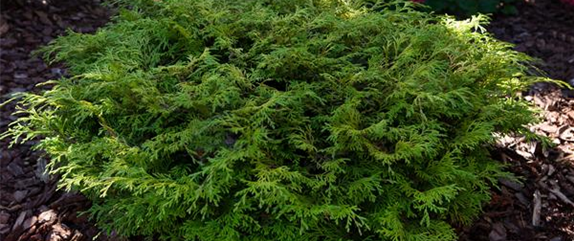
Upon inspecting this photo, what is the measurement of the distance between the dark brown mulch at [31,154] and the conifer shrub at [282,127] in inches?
12.1

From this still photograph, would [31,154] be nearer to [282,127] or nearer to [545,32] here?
[282,127]

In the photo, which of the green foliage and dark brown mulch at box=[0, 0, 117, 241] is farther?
the green foliage

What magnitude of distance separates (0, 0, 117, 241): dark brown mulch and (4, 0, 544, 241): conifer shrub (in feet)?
1.01

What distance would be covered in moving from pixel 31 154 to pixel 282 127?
72.3 inches

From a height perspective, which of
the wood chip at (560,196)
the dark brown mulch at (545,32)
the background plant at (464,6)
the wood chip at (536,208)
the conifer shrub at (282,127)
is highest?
the conifer shrub at (282,127)

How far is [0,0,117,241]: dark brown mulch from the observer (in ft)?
8.73

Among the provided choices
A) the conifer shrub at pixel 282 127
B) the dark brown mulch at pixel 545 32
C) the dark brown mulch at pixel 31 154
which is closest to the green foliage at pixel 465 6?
the dark brown mulch at pixel 545 32

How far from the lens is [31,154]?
3.29 meters

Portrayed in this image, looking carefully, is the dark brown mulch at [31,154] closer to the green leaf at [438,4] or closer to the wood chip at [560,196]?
the wood chip at [560,196]

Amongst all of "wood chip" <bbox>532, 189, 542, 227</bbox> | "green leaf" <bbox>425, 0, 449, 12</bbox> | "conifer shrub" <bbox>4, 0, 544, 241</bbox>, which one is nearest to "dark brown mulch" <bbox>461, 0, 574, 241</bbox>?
"wood chip" <bbox>532, 189, 542, 227</bbox>

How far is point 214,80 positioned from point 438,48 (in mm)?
1008

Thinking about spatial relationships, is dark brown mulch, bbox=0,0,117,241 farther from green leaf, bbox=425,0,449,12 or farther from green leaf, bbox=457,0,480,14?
green leaf, bbox=457,0,480,14

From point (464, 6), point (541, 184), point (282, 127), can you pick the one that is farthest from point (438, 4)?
point (282, 127)

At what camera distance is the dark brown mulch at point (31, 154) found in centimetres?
266
